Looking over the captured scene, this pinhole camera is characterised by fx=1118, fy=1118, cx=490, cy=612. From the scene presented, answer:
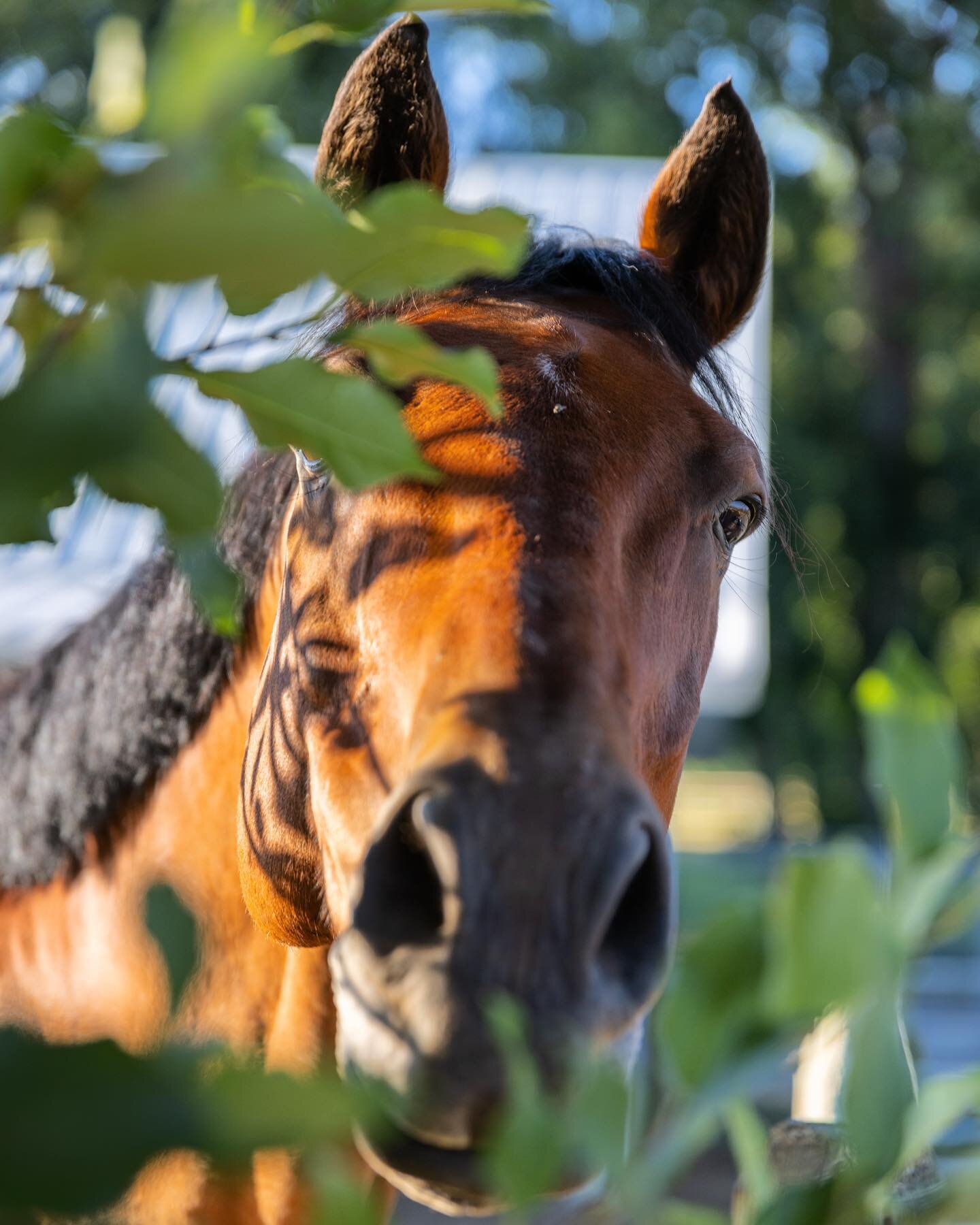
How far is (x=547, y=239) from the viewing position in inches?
77.2

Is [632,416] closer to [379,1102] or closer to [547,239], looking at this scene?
[547,239]

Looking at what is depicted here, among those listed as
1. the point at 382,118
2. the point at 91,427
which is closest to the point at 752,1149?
the point at 91,427

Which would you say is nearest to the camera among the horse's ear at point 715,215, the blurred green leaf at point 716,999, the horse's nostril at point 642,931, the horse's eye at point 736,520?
the blurred green leaf at point 716,999

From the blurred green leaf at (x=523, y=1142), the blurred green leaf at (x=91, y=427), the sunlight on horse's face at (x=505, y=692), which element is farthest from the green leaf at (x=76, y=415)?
the sunlight on horse's face at (x=505, y=692)

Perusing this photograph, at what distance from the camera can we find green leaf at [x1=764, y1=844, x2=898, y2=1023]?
38 centimetres

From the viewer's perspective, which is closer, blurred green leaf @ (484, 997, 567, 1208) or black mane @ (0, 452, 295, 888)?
blurred green leaf @ (484, 997, 567, 1208)

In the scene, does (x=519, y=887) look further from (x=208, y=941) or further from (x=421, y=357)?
(x=208, y=941)

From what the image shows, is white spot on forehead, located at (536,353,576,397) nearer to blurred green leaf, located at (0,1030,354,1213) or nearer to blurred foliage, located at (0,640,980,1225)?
blurred foliage, located at (0,640,980,1225)

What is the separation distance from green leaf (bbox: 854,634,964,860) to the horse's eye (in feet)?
4.19

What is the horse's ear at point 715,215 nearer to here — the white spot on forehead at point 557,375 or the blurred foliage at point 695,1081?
the white spot on forehead at point 557,375

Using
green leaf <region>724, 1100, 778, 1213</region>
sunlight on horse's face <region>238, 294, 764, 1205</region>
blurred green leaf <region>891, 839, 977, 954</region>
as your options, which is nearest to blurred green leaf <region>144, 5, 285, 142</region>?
blurred green leaf <region>891, 839, 977, 954</region>

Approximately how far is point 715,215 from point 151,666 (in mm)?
1353

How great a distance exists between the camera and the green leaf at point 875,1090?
0.40 m

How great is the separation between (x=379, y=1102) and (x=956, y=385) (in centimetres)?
1709
